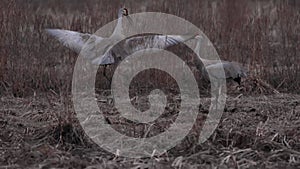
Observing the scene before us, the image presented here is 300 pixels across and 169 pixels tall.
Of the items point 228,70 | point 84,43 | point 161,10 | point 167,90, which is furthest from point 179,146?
point 161,10

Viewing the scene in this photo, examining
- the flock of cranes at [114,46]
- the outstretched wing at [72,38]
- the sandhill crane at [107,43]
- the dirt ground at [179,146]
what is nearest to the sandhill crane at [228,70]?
the flock of cranes at [114,46]

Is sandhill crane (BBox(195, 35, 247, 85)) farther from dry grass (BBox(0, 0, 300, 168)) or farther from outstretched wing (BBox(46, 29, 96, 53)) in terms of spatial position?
outstretched wing (BBox(46, 29, 96, 53))

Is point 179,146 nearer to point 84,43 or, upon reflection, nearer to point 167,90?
point 167,90

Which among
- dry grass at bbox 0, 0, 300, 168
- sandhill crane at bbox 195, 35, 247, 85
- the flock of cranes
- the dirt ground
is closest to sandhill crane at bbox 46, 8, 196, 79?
the flock of cranes

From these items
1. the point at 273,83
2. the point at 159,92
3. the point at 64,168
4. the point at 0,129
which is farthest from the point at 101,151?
the point at 273,83

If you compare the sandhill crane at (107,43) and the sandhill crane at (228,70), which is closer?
the sandhill crane at (228,70)

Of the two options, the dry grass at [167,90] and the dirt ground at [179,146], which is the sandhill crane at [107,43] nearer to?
the dry grass at [167,90]

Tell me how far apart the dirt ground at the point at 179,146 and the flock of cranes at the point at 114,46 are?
1.72ft

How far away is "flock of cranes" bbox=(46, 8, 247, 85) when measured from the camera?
21.6 ft

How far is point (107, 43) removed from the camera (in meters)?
6.94

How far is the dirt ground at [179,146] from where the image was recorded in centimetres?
455

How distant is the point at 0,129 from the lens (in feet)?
17.9

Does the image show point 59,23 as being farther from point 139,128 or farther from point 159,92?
point 139,128

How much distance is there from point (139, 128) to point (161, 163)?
97cm
